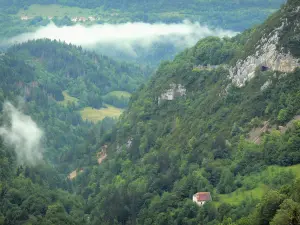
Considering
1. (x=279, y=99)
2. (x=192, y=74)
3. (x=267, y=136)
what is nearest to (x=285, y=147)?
(x=267, y=136)

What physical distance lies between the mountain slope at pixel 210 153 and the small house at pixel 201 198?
3.46 feet

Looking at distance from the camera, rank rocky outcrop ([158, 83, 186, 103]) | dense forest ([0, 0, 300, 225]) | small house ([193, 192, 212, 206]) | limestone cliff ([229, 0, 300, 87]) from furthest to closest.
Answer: rocky outcrop ([158, 83, 186, 103])
limestone cliff ([229, 0, 300, 87])
small house ([193, 192, 212, 206])
dense forest ([0, 0, 300, 225])

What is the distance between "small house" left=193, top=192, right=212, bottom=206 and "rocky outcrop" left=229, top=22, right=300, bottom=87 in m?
30.1

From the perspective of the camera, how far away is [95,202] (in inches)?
6570

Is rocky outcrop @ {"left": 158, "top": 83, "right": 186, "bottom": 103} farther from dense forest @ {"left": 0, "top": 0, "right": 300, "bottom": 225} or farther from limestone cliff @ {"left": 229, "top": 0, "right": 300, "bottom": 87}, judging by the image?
limestone cliff @ {"left": 229, "top": 0, "right": 300, "bottom": 87}

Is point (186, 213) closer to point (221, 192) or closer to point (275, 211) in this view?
point (221, 192)

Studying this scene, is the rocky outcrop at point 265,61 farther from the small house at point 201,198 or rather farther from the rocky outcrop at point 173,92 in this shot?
the small house at point 201,198

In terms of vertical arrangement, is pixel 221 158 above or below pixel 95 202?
above

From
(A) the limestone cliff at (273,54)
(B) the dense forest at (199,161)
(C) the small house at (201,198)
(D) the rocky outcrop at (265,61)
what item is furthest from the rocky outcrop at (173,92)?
(C) the small house at (201,198)

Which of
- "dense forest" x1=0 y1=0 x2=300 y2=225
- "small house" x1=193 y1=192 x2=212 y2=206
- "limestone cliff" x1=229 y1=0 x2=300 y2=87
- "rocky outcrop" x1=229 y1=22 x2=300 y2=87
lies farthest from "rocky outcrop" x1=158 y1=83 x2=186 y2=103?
"small house" x1=193 y1=192 x2=212 y2=206

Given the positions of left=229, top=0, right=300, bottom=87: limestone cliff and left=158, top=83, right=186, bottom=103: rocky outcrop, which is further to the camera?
left=158, top=83, right=186, bottom=103: rocky outcrop

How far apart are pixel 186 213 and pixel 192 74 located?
61323 mm

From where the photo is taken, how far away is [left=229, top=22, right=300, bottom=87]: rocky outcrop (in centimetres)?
15212

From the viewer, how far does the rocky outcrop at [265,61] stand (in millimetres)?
152125
